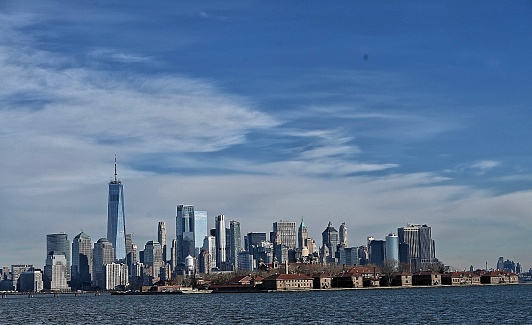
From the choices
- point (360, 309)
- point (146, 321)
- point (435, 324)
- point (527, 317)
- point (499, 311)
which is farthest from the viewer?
point (360, 309)

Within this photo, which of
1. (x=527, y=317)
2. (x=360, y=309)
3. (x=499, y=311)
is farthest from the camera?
(x=360, y=309)

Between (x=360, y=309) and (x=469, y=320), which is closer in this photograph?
(x=469, y=320)

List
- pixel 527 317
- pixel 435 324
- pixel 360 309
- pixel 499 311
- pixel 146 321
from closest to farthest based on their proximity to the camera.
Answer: pixel 435 324
pixel 527 317
pixel 146 321
pixel 499 311
pixel 360 309

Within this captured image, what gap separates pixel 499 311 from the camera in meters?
110

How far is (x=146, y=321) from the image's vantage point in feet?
338

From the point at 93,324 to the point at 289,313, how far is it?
79.9ft

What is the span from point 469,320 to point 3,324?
2140 inches


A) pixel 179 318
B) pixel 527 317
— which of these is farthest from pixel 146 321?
pixel 527 317

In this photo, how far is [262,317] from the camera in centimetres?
10350

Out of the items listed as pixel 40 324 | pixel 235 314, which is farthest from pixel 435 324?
pixel 40 324

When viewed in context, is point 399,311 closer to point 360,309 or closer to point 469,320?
point 360,309

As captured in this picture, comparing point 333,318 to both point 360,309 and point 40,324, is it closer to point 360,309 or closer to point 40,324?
point 360,309

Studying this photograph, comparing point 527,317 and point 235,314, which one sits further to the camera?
point 235,314

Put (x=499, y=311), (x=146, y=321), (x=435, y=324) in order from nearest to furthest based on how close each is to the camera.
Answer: (x=435, y=324)
(x=146, y=321)
(x=499, y=311)
